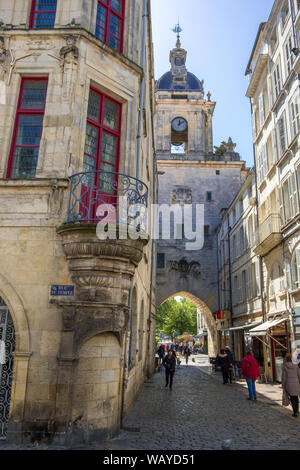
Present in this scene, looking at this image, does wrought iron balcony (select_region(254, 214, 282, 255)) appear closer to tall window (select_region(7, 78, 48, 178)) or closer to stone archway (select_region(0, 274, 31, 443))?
tall window (select_region(7, 78, 48, 178))

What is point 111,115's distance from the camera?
8.65 m

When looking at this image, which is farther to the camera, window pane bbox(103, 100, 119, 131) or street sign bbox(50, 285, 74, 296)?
window pane bbox(103, 100, 119, 131)

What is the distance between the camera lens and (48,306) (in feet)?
21.2

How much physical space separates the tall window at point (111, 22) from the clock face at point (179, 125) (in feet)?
81.9

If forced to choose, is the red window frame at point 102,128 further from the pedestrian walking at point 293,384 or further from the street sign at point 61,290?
the pedestrian walking at point 293,384

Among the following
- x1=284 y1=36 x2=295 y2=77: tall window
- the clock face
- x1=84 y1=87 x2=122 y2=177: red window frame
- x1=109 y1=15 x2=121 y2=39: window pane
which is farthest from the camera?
the clock face

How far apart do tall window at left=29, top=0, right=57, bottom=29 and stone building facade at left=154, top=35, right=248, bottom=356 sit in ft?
70.9

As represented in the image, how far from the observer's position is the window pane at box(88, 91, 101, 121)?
26.5ft

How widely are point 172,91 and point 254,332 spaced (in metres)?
26.9

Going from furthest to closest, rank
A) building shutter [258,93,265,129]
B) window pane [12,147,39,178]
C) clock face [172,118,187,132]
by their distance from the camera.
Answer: clock face [172,118,187,132] < building shutter [258,93,265,129] < window pane [12,147,39,178]

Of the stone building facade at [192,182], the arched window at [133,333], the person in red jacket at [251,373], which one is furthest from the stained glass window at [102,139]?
the stone building facade at [192,182]

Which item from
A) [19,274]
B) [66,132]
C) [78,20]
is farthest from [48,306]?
[78,20]

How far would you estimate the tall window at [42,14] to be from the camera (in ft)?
27.0

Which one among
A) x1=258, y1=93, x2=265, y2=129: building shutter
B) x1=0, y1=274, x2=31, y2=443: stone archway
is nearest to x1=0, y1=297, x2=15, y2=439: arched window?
x1=0, y1=274, x2=31, y2=443: stone archway
